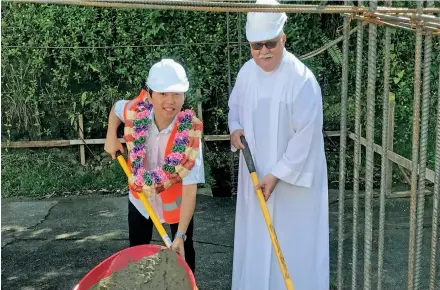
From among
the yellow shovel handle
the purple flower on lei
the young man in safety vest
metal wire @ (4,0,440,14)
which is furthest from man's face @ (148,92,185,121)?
metal wire @ (4,0,440,14)

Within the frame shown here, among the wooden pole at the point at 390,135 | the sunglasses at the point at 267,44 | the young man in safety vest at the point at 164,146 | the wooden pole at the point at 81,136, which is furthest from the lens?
the wooden pole at the point at 81,136

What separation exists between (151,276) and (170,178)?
0.64 m

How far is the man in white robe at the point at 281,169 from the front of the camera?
2920 millimetres

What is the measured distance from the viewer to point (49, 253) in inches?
169

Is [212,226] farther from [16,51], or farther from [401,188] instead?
[16,51]

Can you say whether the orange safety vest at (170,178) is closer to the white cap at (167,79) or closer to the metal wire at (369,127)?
the white cap at (167,79)

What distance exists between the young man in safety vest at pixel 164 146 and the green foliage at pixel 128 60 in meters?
2.97

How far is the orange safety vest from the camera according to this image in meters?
2.81

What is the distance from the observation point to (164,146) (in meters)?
Result: 2.89

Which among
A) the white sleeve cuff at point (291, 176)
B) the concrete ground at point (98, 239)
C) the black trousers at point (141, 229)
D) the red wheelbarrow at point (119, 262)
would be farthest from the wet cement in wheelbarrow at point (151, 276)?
the concrete ground at point (98, 239)

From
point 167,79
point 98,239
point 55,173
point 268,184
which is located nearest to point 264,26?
point 167,79

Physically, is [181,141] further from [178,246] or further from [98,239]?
[98,239]

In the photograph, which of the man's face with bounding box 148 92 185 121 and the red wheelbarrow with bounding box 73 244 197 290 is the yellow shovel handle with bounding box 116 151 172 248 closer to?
the red wheelbarrow with bounding box 73 244 197 290

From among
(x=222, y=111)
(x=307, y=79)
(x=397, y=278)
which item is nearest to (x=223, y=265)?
(x=397, y=278)
